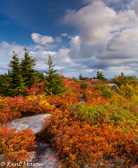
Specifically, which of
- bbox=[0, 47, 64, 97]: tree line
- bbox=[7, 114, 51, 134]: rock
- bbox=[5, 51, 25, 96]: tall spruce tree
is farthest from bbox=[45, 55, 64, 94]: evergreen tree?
bbox=[7, 114, 51, 134]: rock

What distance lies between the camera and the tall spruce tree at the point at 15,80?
12.9 meters

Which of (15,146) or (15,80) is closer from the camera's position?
(15,146)

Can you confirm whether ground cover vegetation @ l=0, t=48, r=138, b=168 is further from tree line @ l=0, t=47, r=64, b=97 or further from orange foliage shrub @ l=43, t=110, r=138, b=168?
tree line @ l=0, t=47, r=64, b=97

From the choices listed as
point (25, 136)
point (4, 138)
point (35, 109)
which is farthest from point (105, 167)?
point (35, 109)

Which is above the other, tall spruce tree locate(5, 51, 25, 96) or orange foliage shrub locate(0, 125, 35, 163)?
tall spruce tree locate(5, 51, 25, 96)

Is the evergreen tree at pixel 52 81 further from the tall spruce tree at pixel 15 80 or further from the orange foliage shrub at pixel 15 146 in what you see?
the orange foliage shrub at pixel 15 146

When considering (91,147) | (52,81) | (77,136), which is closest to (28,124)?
(77,136)

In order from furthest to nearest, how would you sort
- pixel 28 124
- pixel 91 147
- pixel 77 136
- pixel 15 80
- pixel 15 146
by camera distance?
pixel 15 80, pixel 28 124, pixel 77 136, pixel 15 146, pixel 91 147

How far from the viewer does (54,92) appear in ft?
46.5

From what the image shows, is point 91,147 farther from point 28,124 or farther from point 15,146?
point 28,124

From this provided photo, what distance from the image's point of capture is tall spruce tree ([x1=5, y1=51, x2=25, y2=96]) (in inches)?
507

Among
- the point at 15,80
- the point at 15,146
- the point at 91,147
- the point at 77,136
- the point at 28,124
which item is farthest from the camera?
the point at 15,80

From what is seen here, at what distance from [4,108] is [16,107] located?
76 cm

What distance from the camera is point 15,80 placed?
13.7 m
